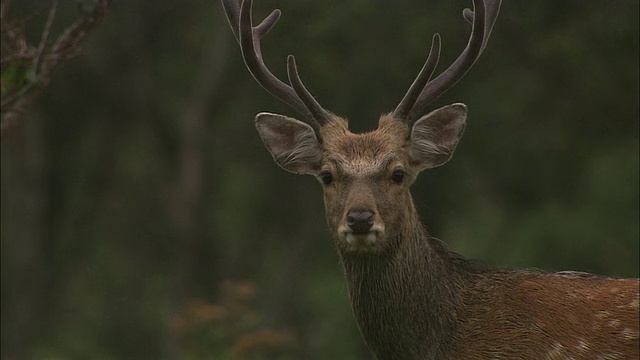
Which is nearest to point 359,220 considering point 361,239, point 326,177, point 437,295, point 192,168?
point 361,239

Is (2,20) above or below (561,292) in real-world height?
above

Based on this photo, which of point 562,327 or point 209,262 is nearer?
point 562,327

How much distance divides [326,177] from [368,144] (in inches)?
12.9

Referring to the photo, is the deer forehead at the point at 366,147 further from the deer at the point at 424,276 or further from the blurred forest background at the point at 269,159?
the blurred forest background at the point at 269,159

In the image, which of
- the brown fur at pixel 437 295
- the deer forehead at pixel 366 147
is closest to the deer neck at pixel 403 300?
the brown fur at pixel 437 295

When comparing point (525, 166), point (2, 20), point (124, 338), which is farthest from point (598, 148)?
point (2, 20)

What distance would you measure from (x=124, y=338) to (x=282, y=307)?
3243mm

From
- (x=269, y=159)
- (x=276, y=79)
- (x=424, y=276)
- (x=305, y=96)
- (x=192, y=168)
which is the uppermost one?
(x=269, y=159)

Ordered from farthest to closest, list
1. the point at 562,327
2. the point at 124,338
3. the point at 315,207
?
the point at 124,338, the point at 315,207, the point at 562,327

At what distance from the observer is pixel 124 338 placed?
2478 cm

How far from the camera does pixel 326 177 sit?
937 centimetres

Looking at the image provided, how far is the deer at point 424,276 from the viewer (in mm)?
8836

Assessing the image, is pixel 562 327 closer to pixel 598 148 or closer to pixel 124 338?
pixel 598 148

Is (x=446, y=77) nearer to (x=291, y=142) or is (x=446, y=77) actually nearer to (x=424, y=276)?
(x=291, y=142)
